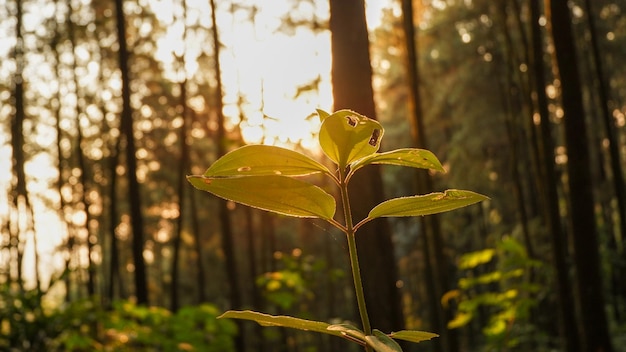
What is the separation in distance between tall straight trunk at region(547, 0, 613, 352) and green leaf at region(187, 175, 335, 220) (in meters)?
5.67

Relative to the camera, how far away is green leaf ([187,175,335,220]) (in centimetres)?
78

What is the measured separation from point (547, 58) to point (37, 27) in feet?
53.4

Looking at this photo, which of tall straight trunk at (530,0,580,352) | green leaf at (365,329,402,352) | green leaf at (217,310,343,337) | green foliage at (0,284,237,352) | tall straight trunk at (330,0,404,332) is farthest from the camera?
tall straight trunk at (530,0,580,352)

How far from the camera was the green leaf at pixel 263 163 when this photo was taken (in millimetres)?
752

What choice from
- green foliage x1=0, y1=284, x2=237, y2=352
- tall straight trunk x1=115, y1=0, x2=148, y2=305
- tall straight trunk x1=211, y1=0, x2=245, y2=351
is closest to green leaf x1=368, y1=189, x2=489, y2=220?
green foliage x1=0, y1=284, x2=237, y2=352

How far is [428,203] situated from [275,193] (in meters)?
0.21

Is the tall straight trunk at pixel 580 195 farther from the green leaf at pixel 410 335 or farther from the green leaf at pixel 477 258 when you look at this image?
the green leaf at pixel 410 335

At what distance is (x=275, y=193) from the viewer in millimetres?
792

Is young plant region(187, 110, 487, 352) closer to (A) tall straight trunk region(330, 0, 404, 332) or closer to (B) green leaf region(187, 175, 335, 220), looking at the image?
(B) green leaf region(187, 175, 335, 220)

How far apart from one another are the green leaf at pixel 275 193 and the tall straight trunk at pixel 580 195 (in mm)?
5668

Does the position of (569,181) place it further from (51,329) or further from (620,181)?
(620,181)

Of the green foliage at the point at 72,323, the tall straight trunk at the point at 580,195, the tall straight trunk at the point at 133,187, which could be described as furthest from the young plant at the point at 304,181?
the tall straight trunk at the point at 133,187

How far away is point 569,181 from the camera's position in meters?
5.96

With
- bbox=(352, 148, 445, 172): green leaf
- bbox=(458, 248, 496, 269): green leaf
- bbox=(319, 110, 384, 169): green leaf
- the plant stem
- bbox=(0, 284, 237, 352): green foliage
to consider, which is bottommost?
bbox=(0, 284, 237, 352): green foliage
